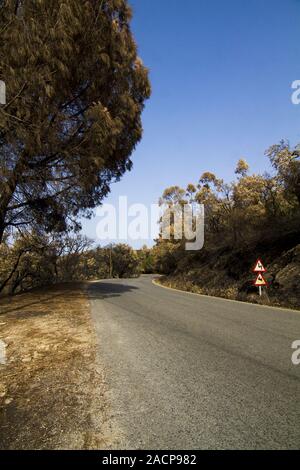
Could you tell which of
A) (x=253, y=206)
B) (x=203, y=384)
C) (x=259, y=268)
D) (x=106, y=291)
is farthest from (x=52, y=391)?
(x=253, y=206)

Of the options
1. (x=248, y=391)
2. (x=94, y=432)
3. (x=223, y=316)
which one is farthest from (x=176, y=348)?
(x=223, y=316)

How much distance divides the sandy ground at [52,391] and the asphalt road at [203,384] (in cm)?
20

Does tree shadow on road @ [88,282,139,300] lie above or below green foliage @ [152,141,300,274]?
below

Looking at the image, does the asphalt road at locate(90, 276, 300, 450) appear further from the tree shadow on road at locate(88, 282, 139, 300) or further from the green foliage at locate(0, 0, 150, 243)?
the tree shadow on road at locate(88, 282, 139, 300)

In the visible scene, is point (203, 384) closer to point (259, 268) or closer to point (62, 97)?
point (259, 268)

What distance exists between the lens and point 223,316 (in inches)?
317

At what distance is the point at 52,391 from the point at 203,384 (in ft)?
5.98

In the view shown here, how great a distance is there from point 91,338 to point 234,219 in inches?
628

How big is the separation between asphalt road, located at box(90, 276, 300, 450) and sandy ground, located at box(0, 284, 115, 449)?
0.20m

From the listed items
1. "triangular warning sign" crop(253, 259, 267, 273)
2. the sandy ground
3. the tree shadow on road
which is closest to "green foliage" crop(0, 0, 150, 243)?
the tree shadow on road

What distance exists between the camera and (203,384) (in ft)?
11.5

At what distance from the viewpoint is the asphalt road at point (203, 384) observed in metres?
2.48

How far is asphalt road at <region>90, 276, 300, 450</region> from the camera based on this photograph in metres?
2.48

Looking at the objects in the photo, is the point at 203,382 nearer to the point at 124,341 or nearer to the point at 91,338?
the point at 124,341
